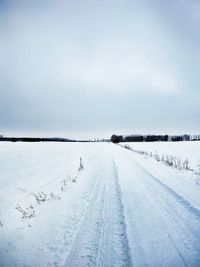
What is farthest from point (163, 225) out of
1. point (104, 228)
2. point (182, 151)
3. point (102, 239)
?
point (182, 151)

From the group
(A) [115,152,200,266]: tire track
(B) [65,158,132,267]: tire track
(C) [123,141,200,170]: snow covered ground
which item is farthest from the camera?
(C) [123,141,200,170]: snow covered ground

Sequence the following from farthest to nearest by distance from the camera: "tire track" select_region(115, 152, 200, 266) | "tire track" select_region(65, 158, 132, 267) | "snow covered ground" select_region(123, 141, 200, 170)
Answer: "snow covered ground" select_region(123, 141, 200, 170)
"tire track" select_region(115, 152, 200, 266)
"tire track" select_region(65, 158, 132, 267)

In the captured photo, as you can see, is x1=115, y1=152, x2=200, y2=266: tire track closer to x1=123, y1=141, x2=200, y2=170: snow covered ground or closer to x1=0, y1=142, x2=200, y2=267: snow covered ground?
x1=0, y1=142, x2=200, y2=267: snow covered ground

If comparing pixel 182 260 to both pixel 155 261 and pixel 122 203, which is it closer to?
pixel 155 261

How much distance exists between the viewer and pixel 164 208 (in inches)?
271

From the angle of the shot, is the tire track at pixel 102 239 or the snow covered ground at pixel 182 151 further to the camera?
the snow covered ground at pixel 182 151

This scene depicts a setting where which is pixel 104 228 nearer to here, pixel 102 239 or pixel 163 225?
pixel 102 239

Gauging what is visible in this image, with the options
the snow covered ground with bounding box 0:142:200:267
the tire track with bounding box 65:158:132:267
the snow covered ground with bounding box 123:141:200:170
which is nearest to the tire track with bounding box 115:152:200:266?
the snow covered ground with bounding box 0:142:200:267

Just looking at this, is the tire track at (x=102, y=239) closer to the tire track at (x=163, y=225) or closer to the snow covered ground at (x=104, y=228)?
the snow covered ground at (x=104, y=228)

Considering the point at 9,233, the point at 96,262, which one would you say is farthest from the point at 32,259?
the point at 9,233

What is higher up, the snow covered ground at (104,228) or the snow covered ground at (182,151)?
the snow covered ground at (182,151)

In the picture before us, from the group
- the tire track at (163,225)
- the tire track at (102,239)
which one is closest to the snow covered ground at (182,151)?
the tire track at (163,225)

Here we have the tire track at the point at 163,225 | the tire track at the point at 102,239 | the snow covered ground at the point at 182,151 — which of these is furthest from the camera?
the snow covered ground at the point at 182,151

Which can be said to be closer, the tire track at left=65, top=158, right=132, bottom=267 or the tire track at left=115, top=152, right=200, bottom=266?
the tire track at left=65, top=158, right=132, bottom=267
